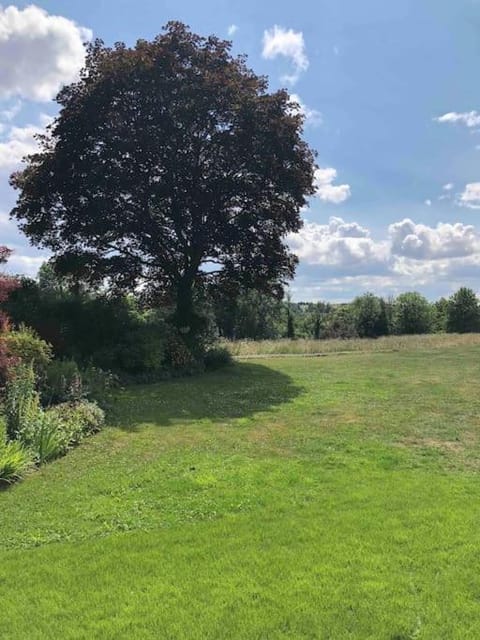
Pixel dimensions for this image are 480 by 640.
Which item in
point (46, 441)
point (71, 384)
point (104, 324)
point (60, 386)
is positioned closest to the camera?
point (46, 441)

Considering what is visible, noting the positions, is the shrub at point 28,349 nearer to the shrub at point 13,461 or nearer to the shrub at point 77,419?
the shrub at point 77,419

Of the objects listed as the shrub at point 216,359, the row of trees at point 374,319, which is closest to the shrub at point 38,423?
the shrub at point 216,359

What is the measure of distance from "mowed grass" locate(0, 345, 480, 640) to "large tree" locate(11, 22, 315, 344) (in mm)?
8520

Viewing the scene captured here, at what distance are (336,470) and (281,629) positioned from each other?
3126mm

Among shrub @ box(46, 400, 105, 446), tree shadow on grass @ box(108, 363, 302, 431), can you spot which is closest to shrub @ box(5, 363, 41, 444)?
shrub @ box(46, 400, 105, 446)

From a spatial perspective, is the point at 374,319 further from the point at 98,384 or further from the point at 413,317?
the point at 98,384

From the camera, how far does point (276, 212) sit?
16.7 meters

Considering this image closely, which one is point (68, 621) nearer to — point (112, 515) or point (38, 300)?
point (112, 515)

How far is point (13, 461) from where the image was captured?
5855 mm

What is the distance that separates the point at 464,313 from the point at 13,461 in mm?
63770

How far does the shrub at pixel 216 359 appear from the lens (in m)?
16.2

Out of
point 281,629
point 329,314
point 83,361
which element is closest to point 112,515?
point 281,629

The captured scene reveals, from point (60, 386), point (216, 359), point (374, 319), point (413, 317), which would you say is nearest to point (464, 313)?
point (413, 317)

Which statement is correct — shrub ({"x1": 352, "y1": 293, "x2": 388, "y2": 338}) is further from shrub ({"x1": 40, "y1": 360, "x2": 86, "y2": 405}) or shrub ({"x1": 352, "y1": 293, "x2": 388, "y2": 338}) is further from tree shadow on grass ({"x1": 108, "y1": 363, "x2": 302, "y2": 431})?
shrub ({"x1": 40, "y1": 360, "x2": 86, "y2": 405})
